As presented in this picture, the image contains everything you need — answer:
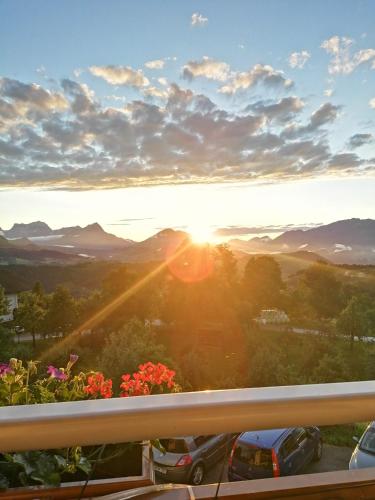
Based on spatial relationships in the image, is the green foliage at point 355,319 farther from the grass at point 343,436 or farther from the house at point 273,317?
the grass at point 343,436

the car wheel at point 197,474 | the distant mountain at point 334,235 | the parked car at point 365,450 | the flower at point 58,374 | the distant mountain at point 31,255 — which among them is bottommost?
the car wheel at point 197,474

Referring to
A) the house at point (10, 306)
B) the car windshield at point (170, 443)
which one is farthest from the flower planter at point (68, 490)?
the house at point (10, 306)

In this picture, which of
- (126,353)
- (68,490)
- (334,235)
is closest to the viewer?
(68,490)

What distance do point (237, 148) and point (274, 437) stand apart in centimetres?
946

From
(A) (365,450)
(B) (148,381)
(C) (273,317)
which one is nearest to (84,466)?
(B) (148,381)

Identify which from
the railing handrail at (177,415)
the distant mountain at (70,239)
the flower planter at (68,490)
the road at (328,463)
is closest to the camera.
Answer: the railing handrail at (177,415)

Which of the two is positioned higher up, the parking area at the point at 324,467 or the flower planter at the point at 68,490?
the flower planter at the point at 68,490

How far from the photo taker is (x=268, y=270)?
516 inches

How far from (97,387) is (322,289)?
12654 mm

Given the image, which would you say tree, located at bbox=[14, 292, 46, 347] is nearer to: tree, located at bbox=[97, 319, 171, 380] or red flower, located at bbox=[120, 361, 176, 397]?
tree, located at bbox=[97, 319, 171, 380]

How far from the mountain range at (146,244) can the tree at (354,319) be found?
1.27 m

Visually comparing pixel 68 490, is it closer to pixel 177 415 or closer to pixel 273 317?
pixel 177 415

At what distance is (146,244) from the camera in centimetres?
1324

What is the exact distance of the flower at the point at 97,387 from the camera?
117 centimetres
